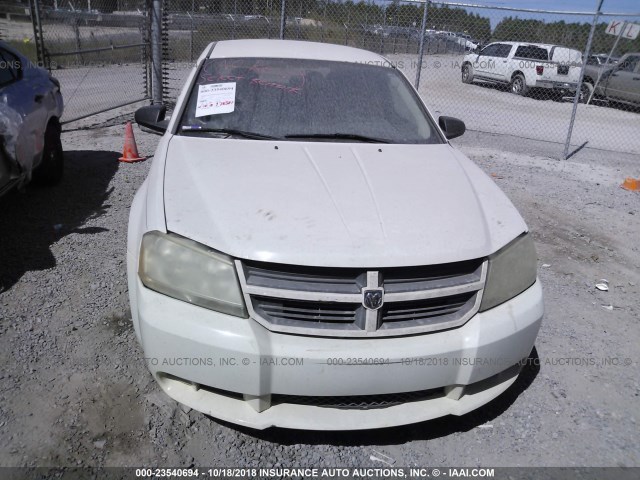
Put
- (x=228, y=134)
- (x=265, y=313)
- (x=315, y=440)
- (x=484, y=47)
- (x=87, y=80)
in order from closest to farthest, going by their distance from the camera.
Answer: (x=265, y=313), (x=315, y=440), (x=228, y=134), (x=87, y=80), (x=484, y=47)

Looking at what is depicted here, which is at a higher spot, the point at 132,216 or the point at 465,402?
the point at 132,216

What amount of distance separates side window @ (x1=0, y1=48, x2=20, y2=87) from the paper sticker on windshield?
2.50 meters

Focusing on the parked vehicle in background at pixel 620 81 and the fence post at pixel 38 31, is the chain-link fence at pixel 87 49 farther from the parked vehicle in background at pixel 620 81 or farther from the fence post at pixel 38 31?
the parked vehicle in background at pixel 620 81

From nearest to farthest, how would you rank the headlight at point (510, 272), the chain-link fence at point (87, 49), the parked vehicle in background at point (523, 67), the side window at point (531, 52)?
the headlight at point (510, 272) → the chain-link fence at point (87, 49) → the parked vehicle in background at point (523, 67) → the side window at point (531, 52)

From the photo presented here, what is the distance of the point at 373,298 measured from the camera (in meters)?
2.18

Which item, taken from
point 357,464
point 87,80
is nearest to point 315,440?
point 357,464

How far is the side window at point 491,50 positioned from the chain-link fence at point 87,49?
11.0m

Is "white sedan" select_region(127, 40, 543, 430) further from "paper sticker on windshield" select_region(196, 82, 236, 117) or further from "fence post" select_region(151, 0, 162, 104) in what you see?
"fence post" select_region(151, 0, 162, 104)

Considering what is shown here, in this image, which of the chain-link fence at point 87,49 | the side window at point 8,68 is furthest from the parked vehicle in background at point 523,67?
the side window at point 8,68

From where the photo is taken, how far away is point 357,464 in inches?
96.3

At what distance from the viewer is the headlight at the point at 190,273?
7.14 feet

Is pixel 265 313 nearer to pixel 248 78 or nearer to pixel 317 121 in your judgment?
pixel 317 121

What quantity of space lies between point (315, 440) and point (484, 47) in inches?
672

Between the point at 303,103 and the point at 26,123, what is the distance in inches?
111
